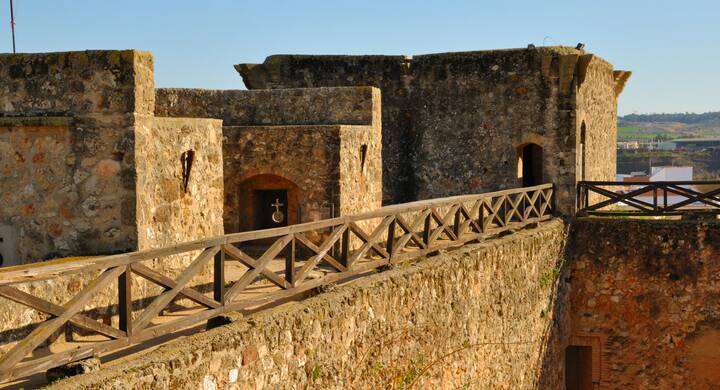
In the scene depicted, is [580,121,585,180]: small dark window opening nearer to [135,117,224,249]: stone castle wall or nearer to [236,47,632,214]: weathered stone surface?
[236,47,632,214]: weathered stone surface

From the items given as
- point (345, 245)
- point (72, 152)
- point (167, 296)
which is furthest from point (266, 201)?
point (167, 296)

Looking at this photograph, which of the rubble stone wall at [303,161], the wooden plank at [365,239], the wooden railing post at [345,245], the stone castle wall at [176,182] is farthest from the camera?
the rubble stone wall at [303,161]

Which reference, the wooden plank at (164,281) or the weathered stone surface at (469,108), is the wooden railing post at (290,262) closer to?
the wooden plank at (164,281)

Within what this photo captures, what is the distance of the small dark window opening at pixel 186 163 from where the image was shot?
31.1 ft

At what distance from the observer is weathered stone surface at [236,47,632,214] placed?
1716 cm

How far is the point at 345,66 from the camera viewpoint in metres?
18.4

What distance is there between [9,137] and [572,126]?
11302 mm

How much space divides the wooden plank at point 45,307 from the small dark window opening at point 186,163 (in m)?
3.62

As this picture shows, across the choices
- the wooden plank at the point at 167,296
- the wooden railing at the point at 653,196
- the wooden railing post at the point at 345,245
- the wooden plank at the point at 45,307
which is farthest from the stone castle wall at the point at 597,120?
the wooden plank at the point at 45,307

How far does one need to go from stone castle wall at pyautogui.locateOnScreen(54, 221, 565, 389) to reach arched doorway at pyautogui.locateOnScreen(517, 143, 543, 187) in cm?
260

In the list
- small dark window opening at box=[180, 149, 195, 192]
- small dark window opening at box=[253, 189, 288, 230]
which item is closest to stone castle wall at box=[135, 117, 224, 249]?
small dark window opening at box=[180, 149, 195, 192]

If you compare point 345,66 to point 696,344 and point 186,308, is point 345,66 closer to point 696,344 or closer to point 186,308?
point 696,344

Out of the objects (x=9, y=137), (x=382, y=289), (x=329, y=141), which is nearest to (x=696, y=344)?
(x=329, y=141)

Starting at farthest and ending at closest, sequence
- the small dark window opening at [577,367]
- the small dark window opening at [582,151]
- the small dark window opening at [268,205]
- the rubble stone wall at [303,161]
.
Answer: the small dark window opening at [582,151] < the small dark window opening at [577,367] < the small dark window opening at [268,205] < the rubble stone wall at [303,161]
